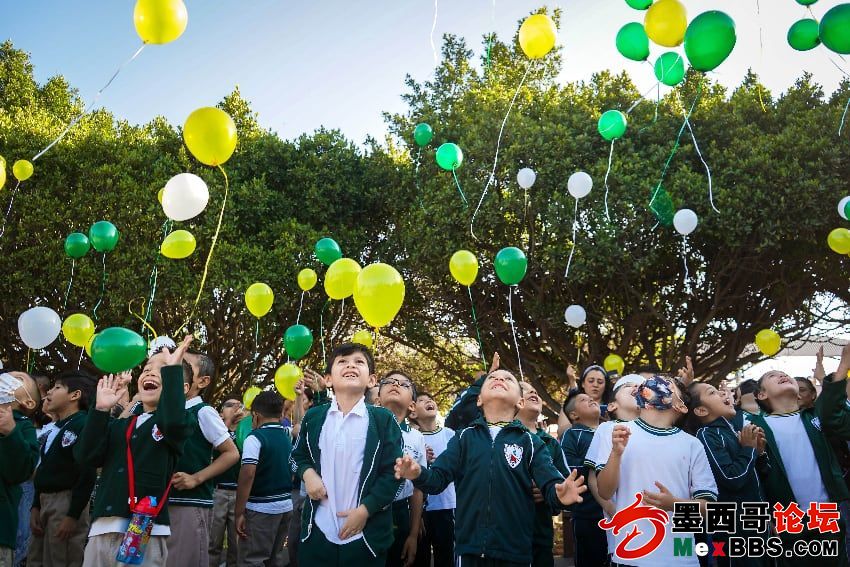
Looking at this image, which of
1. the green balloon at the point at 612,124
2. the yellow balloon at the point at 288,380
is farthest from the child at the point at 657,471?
the green balloon at the point at 612,124

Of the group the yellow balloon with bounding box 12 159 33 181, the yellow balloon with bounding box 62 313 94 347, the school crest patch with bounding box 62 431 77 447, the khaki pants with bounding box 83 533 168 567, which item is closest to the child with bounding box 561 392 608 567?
the khaki pants with bounding box 83 533 168 567

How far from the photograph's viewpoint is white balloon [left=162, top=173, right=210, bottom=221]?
5098 millimetres

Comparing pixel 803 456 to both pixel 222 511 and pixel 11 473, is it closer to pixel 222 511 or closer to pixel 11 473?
pixel 11 473

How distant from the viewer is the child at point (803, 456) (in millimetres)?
3934

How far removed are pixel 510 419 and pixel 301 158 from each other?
9047 mm

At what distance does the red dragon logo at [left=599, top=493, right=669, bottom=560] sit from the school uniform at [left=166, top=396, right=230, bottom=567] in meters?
2.20

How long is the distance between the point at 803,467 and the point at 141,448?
152 inches

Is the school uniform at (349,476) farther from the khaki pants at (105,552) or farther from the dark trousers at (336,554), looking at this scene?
the khaki pants at (105,552)

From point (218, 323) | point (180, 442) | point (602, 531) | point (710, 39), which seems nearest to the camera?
point (180, 442)

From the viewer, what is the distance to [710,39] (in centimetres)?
527

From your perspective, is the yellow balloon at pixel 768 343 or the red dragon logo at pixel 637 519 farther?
the yellow balloon at pixel 768 343

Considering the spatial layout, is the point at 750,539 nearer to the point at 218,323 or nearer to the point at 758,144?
the point at 758,144

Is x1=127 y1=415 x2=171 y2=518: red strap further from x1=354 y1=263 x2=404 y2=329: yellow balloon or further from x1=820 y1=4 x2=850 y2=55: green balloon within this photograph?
x1=820 y1=4 x2=850 y2=55: green balloon

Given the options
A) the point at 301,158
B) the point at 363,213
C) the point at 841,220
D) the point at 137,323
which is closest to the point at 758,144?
the point at 841,220
